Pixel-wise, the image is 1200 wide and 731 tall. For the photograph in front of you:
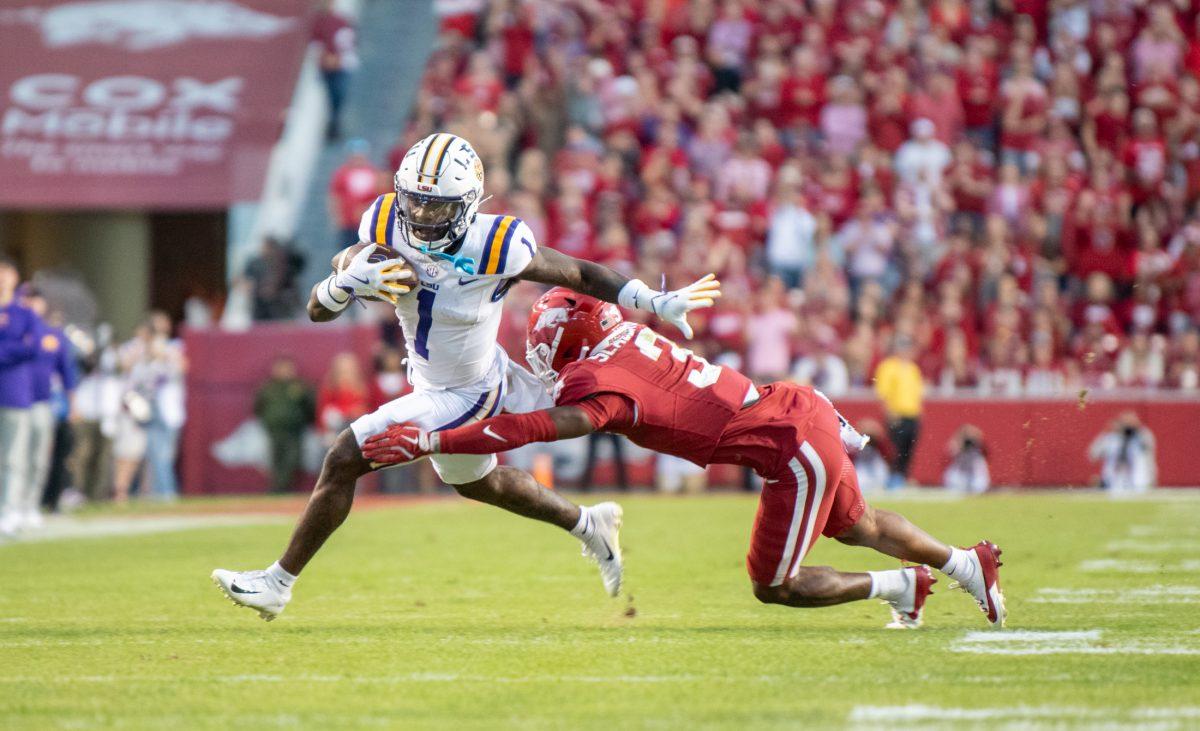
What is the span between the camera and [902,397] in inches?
531

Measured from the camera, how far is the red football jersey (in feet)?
17.7

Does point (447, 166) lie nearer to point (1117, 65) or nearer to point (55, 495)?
point (55, 495)

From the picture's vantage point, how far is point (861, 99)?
52.4ft

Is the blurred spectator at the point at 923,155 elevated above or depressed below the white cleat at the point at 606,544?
above

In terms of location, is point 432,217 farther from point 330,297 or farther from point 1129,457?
point 1129,457

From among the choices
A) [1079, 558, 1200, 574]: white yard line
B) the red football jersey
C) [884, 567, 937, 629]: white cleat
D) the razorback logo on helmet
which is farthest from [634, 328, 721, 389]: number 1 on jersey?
[1079, 558, 1200, 574]: white yard line

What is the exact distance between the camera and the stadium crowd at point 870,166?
46.5 feet

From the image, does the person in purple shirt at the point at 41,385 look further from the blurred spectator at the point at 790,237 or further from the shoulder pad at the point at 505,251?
the blurred spectator at the point at 790,237

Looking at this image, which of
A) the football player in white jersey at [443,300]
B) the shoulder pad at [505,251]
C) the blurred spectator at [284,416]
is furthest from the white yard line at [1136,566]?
the blurred spectator at [284,416]

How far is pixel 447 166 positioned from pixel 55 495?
8644 millimetres

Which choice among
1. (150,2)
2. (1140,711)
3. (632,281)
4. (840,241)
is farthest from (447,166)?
(150,2)

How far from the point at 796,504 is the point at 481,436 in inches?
41.7

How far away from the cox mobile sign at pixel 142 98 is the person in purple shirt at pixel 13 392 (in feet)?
18.0

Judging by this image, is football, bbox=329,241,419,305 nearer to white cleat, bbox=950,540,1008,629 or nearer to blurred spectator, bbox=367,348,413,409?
white cleat, bbox=950,540,1008,629
